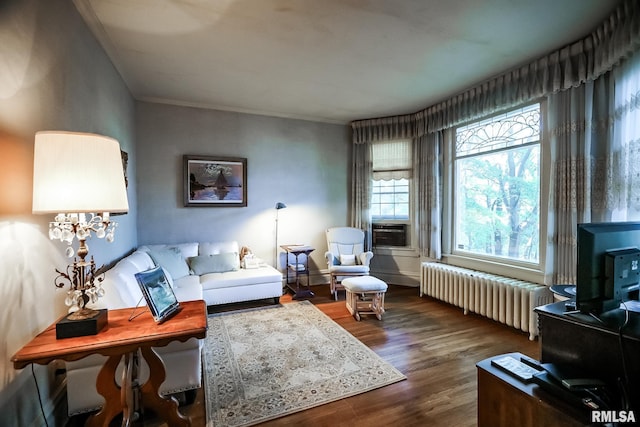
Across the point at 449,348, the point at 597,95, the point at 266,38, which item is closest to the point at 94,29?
the point at 266,38

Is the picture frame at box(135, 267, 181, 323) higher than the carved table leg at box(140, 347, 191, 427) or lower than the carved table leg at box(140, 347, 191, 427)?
higher

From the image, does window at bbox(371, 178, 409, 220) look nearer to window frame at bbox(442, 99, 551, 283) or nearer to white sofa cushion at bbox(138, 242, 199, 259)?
window frame at bbox(442, 99, 551, 283)

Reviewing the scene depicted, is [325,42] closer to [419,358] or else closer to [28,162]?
[28,162]

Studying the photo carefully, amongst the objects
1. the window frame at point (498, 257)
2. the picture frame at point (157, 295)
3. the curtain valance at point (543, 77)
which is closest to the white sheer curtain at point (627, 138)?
the curtain valance at point (543, 77)

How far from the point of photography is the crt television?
4.00ft

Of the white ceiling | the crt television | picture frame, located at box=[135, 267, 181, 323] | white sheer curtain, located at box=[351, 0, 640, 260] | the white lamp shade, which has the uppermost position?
the white ceiling

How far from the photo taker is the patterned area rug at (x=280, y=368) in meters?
2.00

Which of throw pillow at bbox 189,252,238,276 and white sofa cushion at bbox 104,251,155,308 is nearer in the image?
white sofa cushion at bbox 104,251,155,308

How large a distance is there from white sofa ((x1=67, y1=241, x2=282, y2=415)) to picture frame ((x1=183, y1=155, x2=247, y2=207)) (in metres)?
0.65

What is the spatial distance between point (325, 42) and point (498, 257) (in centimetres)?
318

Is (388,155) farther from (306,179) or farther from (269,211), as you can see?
(269,211)

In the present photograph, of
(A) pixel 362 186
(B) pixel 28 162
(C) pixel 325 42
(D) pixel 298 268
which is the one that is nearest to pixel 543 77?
(C) pixel 325 42

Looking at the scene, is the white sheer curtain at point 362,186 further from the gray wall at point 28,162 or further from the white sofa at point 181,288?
the gray wall at point 28,162

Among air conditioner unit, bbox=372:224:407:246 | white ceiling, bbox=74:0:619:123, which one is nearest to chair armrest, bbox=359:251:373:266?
air conditioner unit, bbox=372:224:407:246
